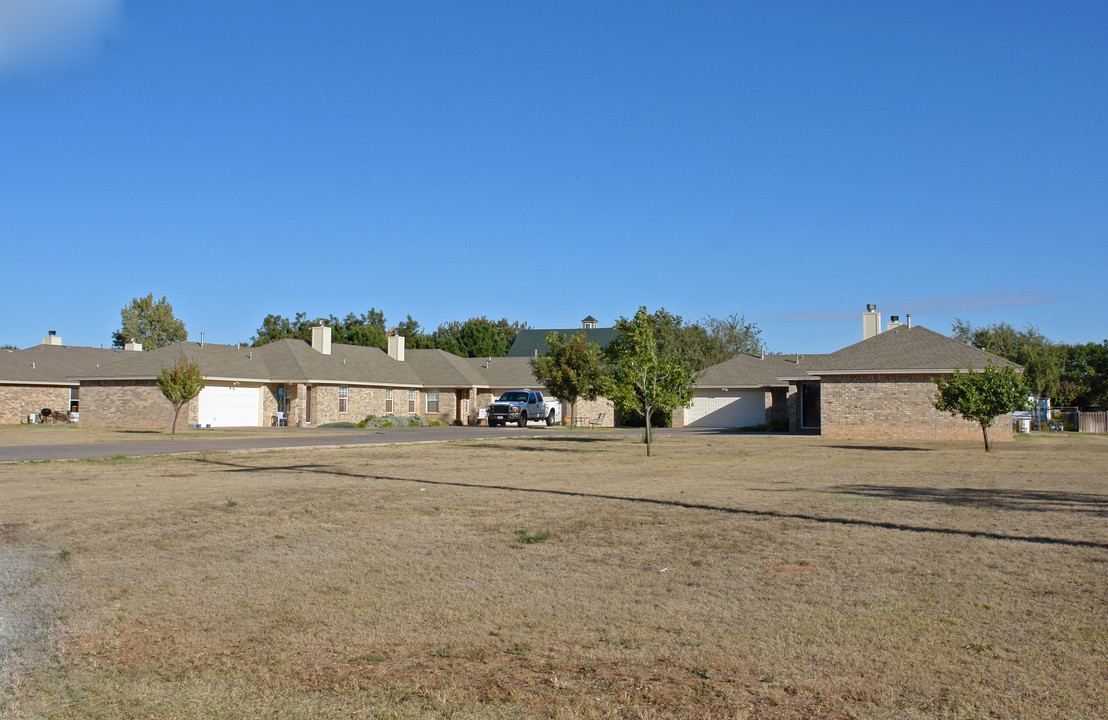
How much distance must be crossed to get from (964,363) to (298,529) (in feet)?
103

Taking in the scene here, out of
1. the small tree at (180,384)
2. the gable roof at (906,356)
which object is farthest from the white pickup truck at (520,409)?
the gable roof at (906,356)

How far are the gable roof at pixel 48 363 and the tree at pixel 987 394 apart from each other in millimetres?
43573

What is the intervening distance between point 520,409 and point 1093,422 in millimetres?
29123

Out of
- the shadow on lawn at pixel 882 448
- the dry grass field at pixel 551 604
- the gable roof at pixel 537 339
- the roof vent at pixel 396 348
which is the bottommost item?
the dry grass field at pixel 551 604

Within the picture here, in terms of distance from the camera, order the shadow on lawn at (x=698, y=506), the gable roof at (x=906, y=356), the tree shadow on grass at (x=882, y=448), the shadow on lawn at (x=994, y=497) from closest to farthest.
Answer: the shadow on lawn at (x=698, y=506), the shadow on lawn at (x=994, y=497), the tree shadow on grass at (x=882, y=448), the gable roof at (x=906, y=356)

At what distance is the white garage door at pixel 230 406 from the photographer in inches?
1746

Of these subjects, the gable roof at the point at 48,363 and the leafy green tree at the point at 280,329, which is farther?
the leafy green tree at the point at 280,329

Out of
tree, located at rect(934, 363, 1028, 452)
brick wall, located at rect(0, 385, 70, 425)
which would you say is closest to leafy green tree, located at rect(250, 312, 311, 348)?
brick wall, located at rect(0, 385, 70, 425)

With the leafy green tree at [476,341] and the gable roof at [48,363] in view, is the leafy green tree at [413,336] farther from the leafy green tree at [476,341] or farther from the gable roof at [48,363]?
the gable roof at [48,363]

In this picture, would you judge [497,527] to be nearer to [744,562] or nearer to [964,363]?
[744,562]

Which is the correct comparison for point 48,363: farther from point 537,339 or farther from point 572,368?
point 537,339

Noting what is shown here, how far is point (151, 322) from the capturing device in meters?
87.2

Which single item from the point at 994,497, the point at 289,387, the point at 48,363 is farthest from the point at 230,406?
the point at 994,497

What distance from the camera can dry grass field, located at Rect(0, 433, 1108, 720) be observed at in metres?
4.79
